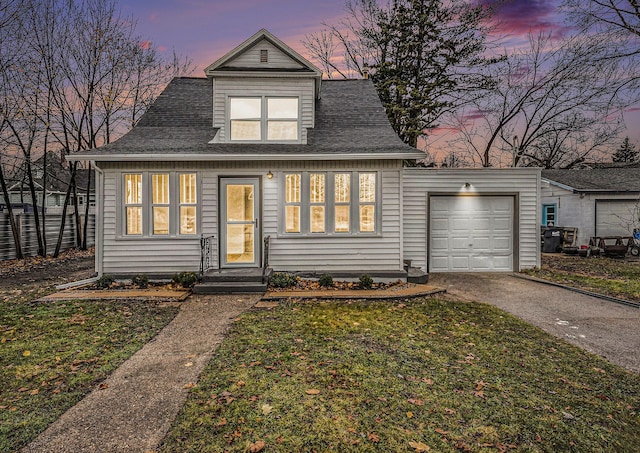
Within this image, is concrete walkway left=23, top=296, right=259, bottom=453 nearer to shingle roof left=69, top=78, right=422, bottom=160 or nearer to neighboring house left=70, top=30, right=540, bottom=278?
neighboring house left=70, top=30, right=540, bottom=278

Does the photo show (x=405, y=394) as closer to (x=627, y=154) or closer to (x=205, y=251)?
(x=205, y=251)

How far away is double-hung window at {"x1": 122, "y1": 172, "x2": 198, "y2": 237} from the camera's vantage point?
833 cm

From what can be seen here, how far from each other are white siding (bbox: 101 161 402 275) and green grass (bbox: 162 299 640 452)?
3.27m

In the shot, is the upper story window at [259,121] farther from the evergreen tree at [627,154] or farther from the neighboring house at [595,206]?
the evergreen tree at [627,154]

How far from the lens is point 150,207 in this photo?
27.3ft

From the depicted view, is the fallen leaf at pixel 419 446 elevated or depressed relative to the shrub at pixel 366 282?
depressed

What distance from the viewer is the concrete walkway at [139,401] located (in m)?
Result: 2.60

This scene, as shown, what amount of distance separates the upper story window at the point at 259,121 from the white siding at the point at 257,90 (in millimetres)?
160

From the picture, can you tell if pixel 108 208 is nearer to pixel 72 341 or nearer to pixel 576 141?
pixel 72 341

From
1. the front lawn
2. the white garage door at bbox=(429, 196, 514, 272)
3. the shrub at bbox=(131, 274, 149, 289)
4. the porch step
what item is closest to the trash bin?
the front lawn

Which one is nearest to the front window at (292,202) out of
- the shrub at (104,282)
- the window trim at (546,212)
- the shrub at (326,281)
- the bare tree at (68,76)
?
the shrub at (326,281)

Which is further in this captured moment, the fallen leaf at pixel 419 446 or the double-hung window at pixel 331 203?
the double-hung window at pixel 331 203

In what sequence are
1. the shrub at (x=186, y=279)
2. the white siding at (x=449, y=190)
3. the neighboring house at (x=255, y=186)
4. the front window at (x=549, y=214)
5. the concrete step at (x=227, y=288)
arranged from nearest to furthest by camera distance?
the concrete step at (x=227, y=288) → the shrub at (x=186, y=279) → the neighboring house at (x=255, y=186) → the white siding at (x=449, y=190) → the front window at (x=549, y=214)

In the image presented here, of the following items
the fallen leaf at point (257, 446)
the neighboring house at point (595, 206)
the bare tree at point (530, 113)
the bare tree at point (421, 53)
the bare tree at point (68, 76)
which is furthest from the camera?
the bare tree at point (530, 113)
